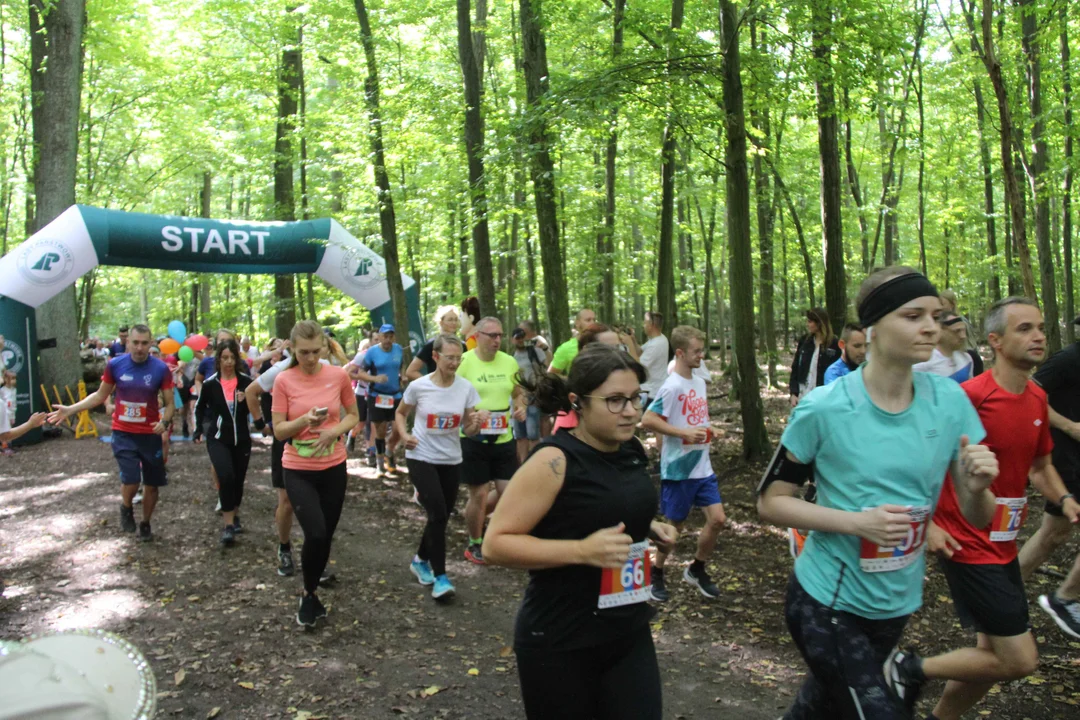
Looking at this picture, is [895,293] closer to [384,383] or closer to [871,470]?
[871,470]

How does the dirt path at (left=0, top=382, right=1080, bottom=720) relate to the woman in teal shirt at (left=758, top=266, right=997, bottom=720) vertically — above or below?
below

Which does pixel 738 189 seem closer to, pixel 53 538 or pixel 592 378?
pixel 592 378

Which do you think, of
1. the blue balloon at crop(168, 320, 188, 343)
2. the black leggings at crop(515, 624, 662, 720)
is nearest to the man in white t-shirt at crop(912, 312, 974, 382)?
the black leggings at crop(515, 624, 662, 720)

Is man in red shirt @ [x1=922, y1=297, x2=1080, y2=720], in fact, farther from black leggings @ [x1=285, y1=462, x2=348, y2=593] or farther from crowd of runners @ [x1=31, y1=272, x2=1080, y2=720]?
black leggings @ [x1=285, y1=462, x2=348, y2=593]

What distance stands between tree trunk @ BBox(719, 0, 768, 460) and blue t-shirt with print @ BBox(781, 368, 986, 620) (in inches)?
291

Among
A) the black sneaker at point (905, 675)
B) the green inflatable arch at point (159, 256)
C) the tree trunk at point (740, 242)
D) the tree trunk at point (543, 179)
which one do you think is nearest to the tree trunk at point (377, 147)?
the green inflatable arch at point (159, 256)

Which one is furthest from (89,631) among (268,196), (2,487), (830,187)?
(268,196)

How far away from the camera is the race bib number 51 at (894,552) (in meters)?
2.79

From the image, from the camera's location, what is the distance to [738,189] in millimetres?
10172

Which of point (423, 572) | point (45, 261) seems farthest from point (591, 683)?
point (45, 261)

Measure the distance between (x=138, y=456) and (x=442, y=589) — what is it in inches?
150

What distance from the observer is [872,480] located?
2781 millimetres

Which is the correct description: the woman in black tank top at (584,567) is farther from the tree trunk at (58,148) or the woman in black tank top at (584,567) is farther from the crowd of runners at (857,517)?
the tree trunk at (58,148)

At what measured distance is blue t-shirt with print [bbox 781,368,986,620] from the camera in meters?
2.78
